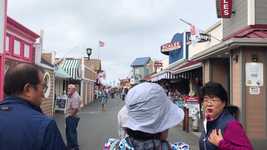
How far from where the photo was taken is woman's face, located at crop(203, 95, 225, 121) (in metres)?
4.57

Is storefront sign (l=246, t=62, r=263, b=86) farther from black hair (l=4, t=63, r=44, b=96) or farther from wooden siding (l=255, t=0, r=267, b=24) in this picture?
black hair (l=4, t=63, r=44, b=96)

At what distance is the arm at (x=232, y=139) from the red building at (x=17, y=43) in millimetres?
14839

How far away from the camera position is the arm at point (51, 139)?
320 cm

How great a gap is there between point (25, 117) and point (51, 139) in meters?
0.23

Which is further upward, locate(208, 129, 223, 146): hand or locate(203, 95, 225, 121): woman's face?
locate(203, 95, 225, 121): woman's face

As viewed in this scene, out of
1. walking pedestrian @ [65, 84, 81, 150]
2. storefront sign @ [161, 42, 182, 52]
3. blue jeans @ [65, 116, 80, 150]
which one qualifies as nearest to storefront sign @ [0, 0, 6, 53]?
walking pedestrian @ [65, 84, 81, 150]

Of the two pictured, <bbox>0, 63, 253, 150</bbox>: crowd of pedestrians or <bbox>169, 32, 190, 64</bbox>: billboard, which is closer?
<bbox>0, 63, 253, 150</bbox>: crowd of pedestrians

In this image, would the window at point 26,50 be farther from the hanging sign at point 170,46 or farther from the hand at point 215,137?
the hand at point 215,137

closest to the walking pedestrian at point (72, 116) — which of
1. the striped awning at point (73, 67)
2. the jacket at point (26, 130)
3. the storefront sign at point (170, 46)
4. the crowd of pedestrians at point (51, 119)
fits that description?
the crowd of pedestrians at point (51, 119)

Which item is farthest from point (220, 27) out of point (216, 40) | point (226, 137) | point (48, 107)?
point (226, 137)

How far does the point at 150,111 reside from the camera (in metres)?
2.94

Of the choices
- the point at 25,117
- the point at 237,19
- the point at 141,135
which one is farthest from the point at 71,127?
the point at 141,135

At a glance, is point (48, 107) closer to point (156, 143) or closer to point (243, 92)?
point (243, 92)

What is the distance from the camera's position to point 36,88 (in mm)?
3443
